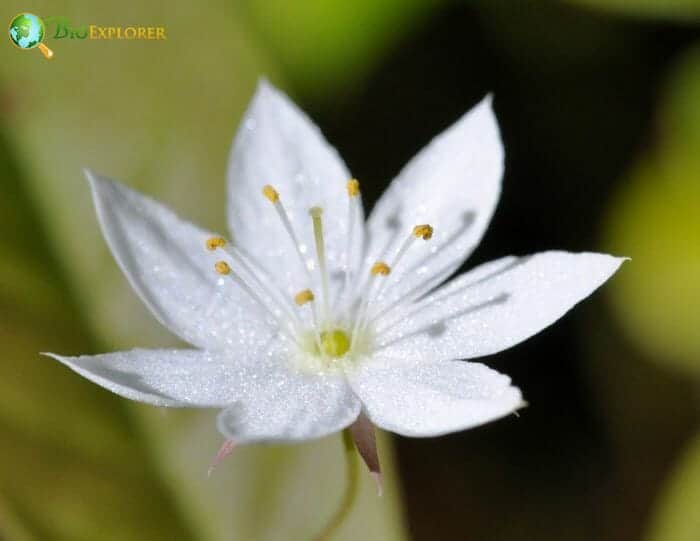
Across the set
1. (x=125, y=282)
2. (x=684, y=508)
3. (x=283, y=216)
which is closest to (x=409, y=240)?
(x=283, y=216)

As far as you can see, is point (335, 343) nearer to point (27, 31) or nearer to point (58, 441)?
point (58, 441)

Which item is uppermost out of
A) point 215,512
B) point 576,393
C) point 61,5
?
point 61,5

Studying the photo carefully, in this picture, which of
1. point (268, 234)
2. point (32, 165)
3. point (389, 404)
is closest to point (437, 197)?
point (268, 234)

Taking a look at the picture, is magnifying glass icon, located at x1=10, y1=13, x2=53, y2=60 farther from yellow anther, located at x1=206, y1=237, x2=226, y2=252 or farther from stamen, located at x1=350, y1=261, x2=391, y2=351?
stamen, located at x1=350, y1=261, x2=391, y2=351

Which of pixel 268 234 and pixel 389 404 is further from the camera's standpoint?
pixel 268 234

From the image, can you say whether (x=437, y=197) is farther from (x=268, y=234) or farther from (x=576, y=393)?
(x=576, y=393)

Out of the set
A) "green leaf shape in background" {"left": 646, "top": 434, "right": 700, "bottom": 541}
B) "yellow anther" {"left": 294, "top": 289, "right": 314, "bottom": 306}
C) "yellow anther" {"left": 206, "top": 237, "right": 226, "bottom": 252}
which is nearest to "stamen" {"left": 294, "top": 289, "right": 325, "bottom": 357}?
"yellow anther" {"left": 294, "top": 289, "right": 314, "bottom": 306}

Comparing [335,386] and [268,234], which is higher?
[268,234]
